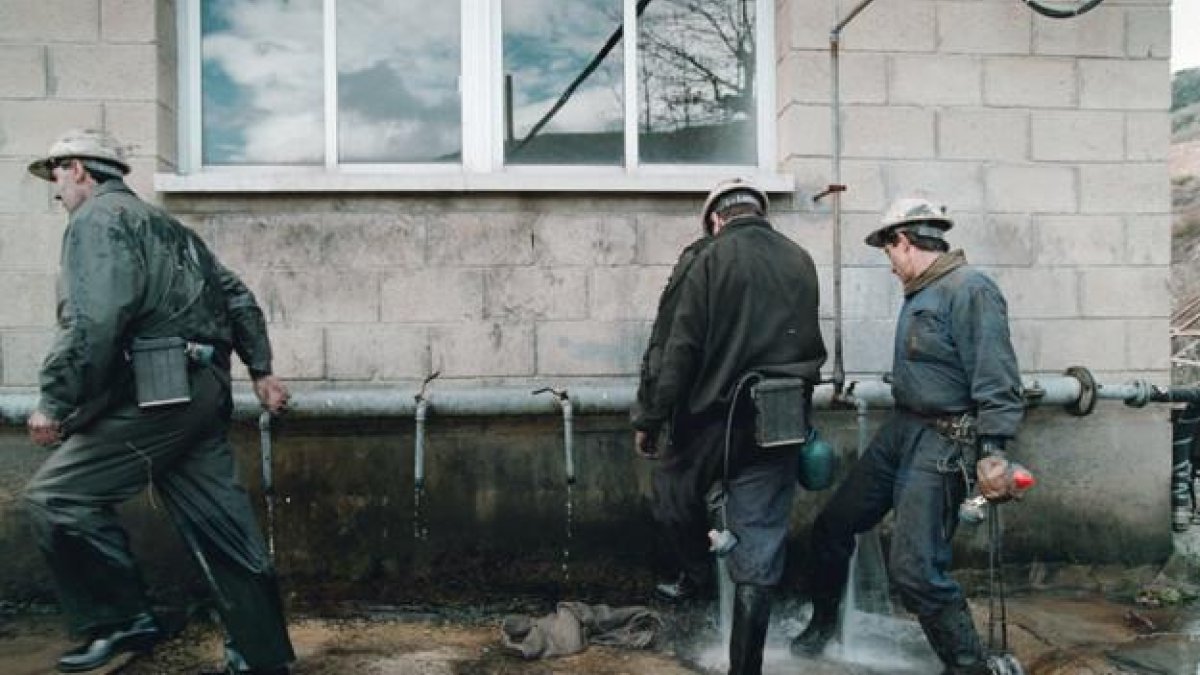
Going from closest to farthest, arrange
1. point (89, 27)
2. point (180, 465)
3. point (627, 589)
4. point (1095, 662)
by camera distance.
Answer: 1. point (180, 465)
2. point (1095, 662)
3. point (89, 27)
4. point (627, 589)

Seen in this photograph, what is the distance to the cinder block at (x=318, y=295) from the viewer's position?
512 cm

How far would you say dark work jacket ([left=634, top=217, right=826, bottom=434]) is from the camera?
13.0ft

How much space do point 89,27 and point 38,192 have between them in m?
0.87

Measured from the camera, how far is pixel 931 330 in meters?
4.14

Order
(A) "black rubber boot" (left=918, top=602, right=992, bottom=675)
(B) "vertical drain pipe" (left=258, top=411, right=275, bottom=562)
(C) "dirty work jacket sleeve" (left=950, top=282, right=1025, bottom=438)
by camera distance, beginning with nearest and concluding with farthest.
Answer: (C) "dirty work jacket sleeve" (left=950, top=282, right=1025, bottom=438)
(A) "black rubber boot" (left=918, top=602, right=992, bottom=675)
(B) "vertical drain pipe" (left=258, top=411, right=275, bottom=562)

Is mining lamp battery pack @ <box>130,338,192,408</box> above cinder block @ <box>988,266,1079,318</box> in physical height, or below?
below

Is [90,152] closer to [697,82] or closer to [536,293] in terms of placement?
[536,293]

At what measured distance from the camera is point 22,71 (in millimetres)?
4973

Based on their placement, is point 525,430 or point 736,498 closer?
point 736,498

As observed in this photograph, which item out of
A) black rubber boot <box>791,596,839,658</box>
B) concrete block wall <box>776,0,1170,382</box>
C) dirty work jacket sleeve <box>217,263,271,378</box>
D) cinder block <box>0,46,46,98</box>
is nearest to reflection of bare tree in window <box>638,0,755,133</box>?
concrete block wall <box>776,0,1170,382</box>

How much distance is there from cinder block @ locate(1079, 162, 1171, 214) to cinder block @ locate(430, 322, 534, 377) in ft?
10.5

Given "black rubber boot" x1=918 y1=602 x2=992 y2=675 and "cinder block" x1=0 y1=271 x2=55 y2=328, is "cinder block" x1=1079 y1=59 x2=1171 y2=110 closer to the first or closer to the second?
"black rubber boot" x1=918 y1=602 x2=992 y2=675

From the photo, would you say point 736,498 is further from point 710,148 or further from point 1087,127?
point 1087,127

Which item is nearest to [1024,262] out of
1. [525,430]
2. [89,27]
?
[525,430]
